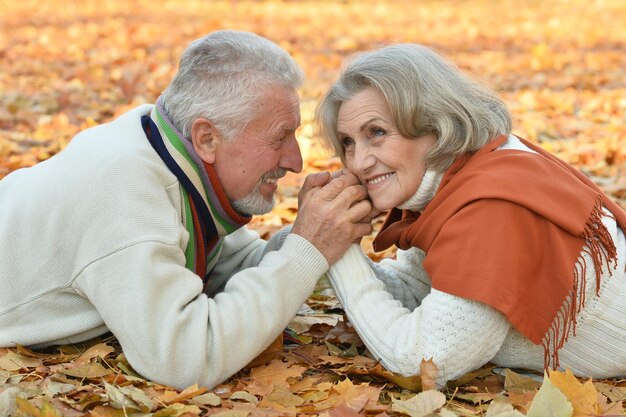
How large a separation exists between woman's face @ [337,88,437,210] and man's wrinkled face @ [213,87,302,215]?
0.76 ft

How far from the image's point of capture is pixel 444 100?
3098mm

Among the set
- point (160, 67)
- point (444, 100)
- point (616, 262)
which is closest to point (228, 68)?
point (444, 100)

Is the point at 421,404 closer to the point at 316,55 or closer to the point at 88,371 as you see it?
the point at 88,371

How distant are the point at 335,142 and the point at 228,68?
51cm

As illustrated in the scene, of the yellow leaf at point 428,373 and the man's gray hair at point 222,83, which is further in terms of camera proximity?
the man's gray hair at point 222,83

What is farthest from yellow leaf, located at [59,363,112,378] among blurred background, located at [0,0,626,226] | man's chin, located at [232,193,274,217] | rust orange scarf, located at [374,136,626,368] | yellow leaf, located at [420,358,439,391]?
blurred background, located at [0,0,626,226]

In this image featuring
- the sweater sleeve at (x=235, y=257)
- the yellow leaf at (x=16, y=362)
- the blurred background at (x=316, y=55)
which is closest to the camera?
the yellow leaf at (x=16, y=362)

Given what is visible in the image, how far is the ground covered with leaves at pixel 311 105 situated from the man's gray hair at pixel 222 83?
0.76 meters

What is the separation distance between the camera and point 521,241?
2850 mm

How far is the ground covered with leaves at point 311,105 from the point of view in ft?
8.95

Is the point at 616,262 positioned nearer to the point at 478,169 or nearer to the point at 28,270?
the point at 478,169

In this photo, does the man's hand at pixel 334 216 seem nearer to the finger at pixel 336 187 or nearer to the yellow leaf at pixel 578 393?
the finger at pixel 336 187

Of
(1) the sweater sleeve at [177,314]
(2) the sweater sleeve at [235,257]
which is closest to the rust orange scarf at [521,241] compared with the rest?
(1) the sweater sleeve at [177,314]

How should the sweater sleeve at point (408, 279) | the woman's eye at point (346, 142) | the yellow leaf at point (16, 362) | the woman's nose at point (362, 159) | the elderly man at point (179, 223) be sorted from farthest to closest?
1. the sweater sleeve at point (408, 279)
2. the woman's eye at point (346, 142)
3. the woman's nose at point (362, 159)
4. the yellow leaf at point (16, 362)
5. the elderly man at point (179, 223)
